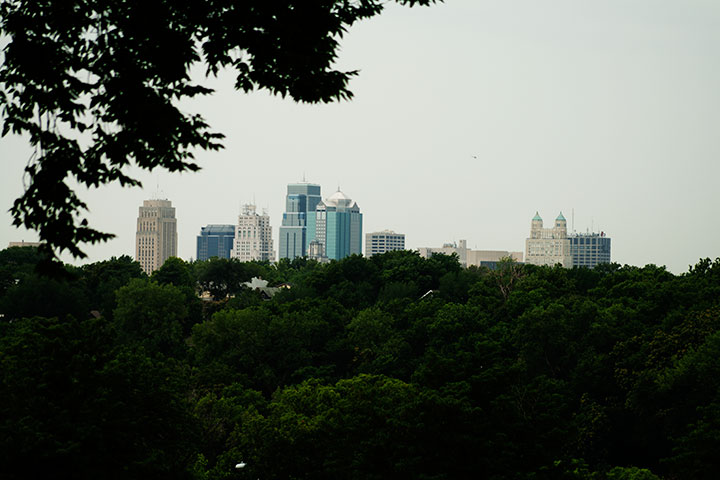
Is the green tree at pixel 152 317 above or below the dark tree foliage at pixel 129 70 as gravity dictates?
below

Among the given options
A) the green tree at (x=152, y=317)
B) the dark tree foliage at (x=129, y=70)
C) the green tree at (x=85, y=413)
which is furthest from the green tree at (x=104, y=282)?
the dark tree foliage at (x=129, y=70)

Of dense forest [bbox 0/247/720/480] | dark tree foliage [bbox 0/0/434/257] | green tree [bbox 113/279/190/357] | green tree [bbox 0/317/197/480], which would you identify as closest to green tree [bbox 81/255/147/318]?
dense forest [bbox 0/247/720/480]

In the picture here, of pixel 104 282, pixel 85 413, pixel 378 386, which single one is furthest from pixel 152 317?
pixel 85 413

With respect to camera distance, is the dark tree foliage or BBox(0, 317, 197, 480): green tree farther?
BBox(0, 317, 197, 480): green tree

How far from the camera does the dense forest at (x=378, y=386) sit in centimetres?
3400

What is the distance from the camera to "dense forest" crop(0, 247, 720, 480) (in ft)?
112

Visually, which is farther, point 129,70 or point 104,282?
point 104,282

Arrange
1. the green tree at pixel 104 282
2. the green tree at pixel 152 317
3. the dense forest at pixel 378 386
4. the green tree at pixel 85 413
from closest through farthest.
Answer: the green tree at pixel 85 413
the dense forest at pixel 378 386
the green tree at pixel 152 317
the green tree at pixel 104 282

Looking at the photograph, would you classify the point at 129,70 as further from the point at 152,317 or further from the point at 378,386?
the point at 152,317

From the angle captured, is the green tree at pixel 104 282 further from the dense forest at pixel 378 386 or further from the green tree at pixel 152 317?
the green tree at pixel 152 317

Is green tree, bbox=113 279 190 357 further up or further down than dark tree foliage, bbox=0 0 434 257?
further down

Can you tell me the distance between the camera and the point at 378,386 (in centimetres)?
4259

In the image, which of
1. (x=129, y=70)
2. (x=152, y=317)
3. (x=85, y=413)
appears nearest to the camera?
(x=129, y=70)

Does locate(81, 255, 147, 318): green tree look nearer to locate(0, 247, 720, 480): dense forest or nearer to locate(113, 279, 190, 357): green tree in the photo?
locate(0, 247, 720, 480): dense forest
